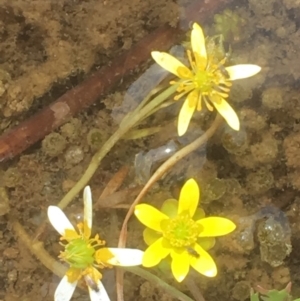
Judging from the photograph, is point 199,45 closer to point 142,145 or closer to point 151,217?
point 142,145

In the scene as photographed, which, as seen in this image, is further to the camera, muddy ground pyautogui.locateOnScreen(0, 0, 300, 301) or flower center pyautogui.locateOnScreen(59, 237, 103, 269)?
muddy ground pyautogui.locateOnScreen(0, 0, 300, 301)

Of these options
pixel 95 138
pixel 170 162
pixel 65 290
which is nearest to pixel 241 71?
pixel 170 162

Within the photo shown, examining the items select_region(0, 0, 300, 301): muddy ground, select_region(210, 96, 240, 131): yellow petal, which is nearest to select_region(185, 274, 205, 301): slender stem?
select_region(0, 0, 300, 301): muddy ground

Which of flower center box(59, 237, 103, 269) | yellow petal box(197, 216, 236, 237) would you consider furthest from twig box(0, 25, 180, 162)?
yellow petal box(197, 216, 236, 237)

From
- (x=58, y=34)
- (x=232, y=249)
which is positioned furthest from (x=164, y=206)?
(x=58, y=34)

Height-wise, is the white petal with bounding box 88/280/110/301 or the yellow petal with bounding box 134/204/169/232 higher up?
the yellow petal with bounding box 134/204/169/232

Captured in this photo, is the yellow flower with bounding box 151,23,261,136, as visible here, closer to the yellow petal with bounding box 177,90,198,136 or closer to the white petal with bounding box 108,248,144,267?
the yellow petal with bounding box 177,90,198,136

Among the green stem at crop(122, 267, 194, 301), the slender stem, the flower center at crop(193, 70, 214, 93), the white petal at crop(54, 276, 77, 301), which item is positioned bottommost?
the slender stem
